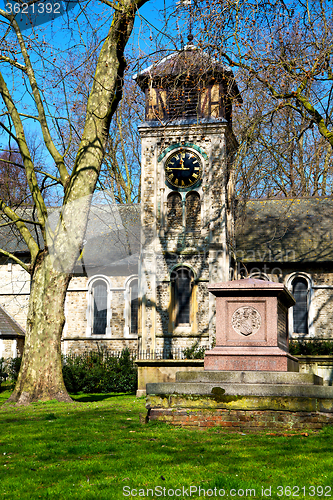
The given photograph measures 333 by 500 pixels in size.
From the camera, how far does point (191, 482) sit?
187 inches

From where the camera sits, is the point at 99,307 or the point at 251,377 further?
the point at 99,307

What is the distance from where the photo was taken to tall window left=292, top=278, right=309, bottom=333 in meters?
23.9

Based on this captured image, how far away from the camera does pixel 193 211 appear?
73.5 feet

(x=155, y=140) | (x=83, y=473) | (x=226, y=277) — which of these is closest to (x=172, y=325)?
(x=226, y=277)

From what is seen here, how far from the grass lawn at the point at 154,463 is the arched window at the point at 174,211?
14.5 m

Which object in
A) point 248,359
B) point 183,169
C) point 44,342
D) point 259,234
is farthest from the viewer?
point 259,234

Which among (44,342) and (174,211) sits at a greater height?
(174,211)

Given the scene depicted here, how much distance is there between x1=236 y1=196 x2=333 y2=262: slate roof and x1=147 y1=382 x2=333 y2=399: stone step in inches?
607

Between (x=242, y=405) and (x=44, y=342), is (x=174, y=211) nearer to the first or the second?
(x=44, y=342)

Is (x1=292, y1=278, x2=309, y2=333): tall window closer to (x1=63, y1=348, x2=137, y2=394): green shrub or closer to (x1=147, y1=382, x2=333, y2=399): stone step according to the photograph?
(x1=63, y1=348, x2=137, y2=394): green shrub

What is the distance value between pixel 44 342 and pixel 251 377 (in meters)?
5.37

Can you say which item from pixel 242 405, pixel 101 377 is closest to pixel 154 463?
pixel 242 405

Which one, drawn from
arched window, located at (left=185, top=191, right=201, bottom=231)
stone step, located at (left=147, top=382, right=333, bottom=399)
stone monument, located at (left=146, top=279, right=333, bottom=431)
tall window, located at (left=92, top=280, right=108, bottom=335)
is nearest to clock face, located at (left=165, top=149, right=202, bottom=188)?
arched window, located at (left=185, top=191, right=201, bottom=231)

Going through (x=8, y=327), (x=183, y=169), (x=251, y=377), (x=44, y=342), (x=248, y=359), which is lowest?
(x=251, y=377)
